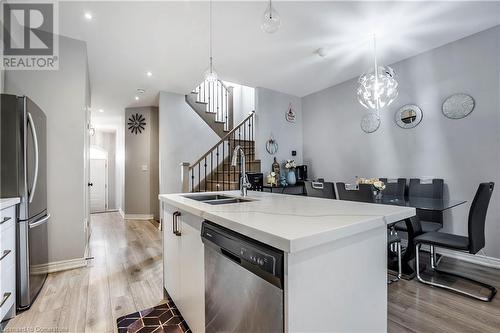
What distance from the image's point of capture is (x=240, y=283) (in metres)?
1.08

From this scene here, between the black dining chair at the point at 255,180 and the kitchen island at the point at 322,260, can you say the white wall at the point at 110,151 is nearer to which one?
the black dining chair at the point at 255,180

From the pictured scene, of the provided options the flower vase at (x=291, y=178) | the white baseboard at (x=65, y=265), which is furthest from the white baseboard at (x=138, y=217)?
the flower vase at (x=291, y=178)

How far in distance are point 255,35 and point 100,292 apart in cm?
326

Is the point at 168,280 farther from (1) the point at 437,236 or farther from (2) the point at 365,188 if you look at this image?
(1) the point at 437,236

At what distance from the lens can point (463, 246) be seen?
2115 mm

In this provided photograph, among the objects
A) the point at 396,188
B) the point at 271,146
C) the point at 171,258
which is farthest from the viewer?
the point at 271,146

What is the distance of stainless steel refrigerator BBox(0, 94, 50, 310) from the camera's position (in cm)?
199

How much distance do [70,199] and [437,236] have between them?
13.4ft

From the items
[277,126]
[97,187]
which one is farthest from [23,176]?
[97,187]

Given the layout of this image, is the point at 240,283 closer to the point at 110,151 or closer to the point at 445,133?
the point at 445,133

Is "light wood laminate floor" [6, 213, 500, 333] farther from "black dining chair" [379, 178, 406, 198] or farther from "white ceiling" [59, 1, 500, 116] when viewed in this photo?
"white ceiling" [59, 1, 500, 116]

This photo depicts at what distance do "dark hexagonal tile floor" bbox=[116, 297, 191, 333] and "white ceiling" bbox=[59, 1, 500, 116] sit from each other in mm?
2824

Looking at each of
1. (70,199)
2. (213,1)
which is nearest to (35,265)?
(70,199)

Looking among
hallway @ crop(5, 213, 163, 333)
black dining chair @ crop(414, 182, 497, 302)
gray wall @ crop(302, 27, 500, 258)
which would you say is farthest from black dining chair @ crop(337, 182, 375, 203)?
hallway @ crop(5, 213, 163, 333)
